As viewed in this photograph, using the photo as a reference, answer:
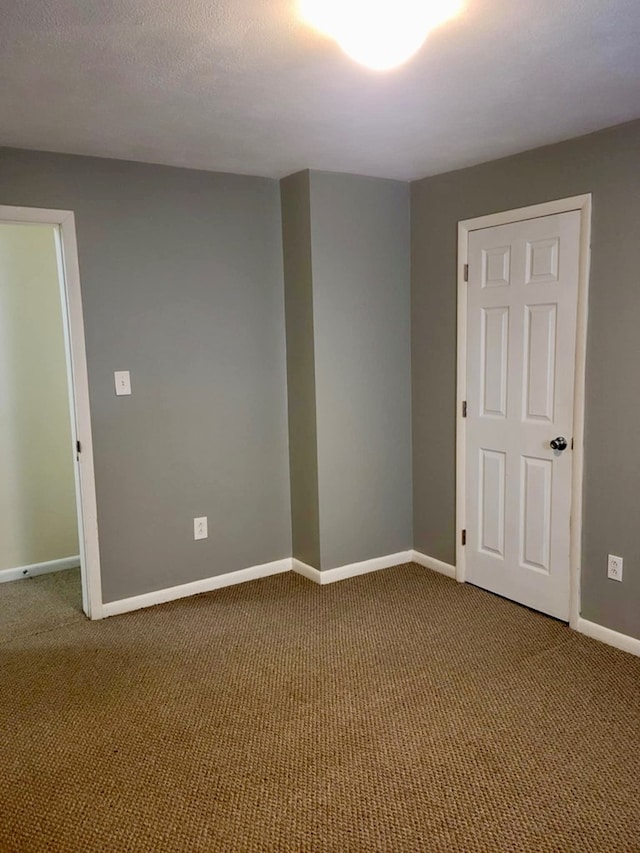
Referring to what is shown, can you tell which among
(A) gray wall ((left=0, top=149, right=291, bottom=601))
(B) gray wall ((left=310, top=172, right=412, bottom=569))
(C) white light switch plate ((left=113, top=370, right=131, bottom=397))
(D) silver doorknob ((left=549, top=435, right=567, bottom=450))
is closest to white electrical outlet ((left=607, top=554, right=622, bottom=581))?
(D) silver doorknob ((left=549, top=435, right=567, bottom=450))

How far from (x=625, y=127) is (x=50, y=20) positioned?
2.20 metres

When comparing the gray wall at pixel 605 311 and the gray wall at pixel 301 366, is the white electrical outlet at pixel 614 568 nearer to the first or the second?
the gray wall at pixel 605 311

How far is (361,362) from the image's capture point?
12.6 feet

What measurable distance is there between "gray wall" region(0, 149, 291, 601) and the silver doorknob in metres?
1.51

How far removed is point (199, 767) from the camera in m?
2.25

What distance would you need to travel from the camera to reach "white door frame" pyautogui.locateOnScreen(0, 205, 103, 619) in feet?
10.3

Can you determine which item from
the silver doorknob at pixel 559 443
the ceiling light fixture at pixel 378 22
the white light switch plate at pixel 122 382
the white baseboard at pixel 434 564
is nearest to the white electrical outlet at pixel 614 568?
the silver doorknob at pixel 559 443

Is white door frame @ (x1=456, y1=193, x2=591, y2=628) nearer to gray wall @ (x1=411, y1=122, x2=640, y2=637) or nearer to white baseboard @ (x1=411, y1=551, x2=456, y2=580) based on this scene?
gray wall @ (x1=411, y1=122, x2=640, y2=637)

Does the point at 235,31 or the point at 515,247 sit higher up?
the point at 235,31

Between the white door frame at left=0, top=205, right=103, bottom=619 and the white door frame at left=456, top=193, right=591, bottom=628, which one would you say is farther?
the white door frame at left=0, top=205, right=103, bottom=619

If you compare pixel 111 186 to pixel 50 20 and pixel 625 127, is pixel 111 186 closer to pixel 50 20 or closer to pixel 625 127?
pixel 50 20

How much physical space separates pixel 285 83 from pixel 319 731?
2.25 m

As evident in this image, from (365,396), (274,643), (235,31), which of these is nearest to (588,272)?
(365,396)

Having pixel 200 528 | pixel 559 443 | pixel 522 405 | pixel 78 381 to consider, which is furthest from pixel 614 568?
pixel 78 381
